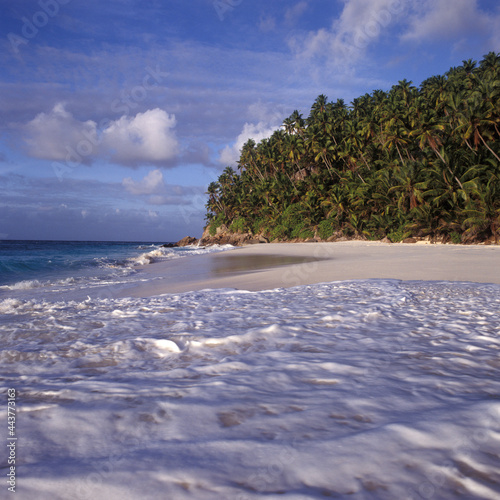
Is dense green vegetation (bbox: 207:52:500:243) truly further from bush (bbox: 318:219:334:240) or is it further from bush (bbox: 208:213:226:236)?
bush (bbox: 208:213:226:236)

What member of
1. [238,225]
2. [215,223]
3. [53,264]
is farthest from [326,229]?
[215,223]

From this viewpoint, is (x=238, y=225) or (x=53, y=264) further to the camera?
(x=238, y=225)

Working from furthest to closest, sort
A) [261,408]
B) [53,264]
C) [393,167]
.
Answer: [393,167]
[53,264]
[261,408]

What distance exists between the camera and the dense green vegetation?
27.0 meters

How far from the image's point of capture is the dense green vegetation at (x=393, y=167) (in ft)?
88.4

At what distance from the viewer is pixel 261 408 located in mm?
1994

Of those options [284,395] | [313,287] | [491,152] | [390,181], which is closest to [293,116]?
[390,181]

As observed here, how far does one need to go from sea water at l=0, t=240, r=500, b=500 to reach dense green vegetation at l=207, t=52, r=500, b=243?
27279 mm

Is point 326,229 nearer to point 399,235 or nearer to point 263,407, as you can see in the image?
point 399,235

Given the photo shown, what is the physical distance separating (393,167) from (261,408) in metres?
38.3

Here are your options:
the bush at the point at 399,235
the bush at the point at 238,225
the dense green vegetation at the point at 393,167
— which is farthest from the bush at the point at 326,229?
the bush at the point at 238,225

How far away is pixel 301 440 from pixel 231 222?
7225cm

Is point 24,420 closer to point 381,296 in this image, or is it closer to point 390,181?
point 381,296

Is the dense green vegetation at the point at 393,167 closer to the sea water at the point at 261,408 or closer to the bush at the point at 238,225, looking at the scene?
the bush at the point at 238,225
